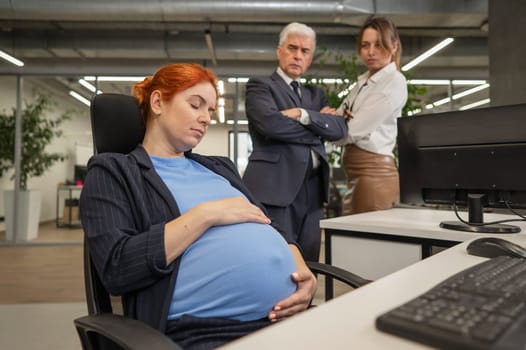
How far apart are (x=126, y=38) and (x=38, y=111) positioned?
187cm

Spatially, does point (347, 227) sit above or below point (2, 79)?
below

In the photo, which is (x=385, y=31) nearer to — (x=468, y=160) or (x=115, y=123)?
(x=468, y=160)

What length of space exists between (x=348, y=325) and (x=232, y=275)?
50cm

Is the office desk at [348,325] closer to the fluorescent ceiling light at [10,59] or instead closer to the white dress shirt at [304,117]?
the white dress shirt at [304,117]

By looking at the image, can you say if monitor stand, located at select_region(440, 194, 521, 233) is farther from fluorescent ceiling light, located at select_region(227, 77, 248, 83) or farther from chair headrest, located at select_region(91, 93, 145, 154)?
fluorescent ceiling light, located at select_region(227, 77, 248, 83)

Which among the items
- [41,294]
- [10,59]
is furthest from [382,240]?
[10,59]

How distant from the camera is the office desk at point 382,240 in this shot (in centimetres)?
138

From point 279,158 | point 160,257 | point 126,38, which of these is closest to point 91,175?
point 160,257

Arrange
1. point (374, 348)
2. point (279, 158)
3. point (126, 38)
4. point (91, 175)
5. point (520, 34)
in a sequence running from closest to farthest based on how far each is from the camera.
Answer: point (374, 348)
point (91, 175)
point (279, 158)
point (520, 34)
point (126, 38)

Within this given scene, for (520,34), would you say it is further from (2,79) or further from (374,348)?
(2,79)

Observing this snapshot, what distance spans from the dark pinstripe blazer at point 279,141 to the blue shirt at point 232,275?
80cm

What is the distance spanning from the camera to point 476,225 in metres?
1.46

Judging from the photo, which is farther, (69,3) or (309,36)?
(69,3)

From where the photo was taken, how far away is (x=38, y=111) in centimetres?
621
